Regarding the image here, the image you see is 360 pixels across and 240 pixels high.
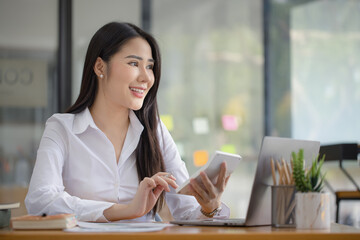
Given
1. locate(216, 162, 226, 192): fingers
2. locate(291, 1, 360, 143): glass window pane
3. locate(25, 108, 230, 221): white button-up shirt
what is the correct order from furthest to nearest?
1. locate(291, 1, 360, 143): glass window pane
2. locate(25, 108, 230, 221): white button-up shirt
3. locate(216, 162, 226, 192): fingers

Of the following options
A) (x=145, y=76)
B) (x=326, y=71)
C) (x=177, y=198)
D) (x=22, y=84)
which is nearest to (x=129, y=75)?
(x=145, y=76)

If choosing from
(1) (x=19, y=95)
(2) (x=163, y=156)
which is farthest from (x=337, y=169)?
(2) (x=163, y=156)

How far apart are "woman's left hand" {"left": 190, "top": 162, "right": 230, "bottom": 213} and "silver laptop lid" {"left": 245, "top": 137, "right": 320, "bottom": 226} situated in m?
0.16

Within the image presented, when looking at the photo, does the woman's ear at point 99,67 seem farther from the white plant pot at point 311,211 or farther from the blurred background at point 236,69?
the blurred background at point 236,69

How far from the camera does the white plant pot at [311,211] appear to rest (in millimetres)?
1534

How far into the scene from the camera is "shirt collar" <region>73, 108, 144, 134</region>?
2.26 metres

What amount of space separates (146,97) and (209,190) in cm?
67

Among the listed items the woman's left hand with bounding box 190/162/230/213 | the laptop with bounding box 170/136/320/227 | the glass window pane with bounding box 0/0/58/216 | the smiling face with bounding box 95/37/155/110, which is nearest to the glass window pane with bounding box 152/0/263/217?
the glass window pane with bounding box 0/0/58/216

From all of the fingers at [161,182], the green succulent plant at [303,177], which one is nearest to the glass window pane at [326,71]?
the fingers at [161,182]

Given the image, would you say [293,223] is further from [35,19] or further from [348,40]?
[348,40]

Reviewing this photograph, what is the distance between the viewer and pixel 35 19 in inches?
198

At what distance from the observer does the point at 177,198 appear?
231 centimetres

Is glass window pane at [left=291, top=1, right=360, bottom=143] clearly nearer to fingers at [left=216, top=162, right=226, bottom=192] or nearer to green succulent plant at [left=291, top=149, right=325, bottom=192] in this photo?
fingers at [left=216, top=162, right=226, bottom=192]

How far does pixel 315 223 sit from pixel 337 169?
162 inches
